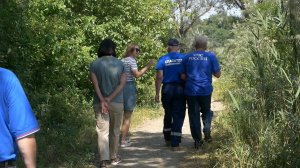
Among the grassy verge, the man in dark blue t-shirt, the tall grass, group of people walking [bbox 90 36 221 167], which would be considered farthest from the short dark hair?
the tall grass

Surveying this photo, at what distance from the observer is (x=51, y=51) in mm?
9320

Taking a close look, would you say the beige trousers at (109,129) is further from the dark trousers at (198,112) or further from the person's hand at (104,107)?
the dark trousers at (198,112)

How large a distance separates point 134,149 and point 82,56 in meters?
4.08

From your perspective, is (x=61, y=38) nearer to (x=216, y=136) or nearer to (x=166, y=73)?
(x=166, y=73)

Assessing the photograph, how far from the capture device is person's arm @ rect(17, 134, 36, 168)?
2811 millimetres

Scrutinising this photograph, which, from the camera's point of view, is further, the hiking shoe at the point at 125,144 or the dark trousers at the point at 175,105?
the hiking shoe at the point at 125,144

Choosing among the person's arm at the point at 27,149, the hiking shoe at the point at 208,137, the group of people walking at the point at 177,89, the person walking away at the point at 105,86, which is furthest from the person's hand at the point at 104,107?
the person's arm at the point at 27,149

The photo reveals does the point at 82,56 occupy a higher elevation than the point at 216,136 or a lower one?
higher

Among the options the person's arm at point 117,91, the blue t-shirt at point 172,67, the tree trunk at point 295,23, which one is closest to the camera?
the tree trunk at point 295,23

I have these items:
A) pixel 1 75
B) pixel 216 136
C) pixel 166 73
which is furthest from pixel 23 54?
pixel 1 75

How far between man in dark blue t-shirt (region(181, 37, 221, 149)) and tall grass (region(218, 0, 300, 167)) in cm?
61

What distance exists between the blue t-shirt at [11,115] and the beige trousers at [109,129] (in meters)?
3.74

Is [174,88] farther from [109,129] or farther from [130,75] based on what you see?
[109,129]

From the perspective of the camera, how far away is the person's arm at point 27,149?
2811 mm
